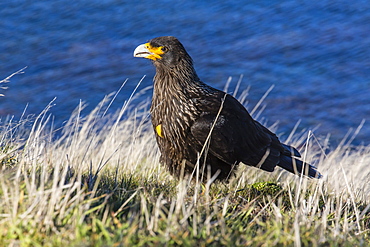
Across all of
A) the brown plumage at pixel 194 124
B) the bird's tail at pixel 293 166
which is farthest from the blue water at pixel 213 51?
the brown plumage at pixel 194 124

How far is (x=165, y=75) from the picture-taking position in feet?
16.1

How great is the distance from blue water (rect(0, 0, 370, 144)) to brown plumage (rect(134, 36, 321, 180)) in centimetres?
479

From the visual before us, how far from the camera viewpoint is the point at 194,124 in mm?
4660

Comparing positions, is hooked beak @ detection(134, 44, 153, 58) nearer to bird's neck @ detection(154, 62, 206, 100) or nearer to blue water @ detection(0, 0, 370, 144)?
bird's neck @ detection(154, 62, 206, 100)

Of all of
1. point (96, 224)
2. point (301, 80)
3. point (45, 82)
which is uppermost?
point (96, 224)

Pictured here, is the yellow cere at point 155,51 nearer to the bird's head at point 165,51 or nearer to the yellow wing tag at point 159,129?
the bird's head at point 165,51

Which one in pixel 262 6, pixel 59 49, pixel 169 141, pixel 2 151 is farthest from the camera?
pixel 262 6

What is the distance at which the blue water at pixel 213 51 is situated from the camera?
1037 centimetres

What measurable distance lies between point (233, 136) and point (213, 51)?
23.7ft

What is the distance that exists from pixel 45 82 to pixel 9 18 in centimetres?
272

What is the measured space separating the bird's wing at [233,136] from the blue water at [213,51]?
189 inches

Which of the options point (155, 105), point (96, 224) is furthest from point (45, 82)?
point (96, 224)

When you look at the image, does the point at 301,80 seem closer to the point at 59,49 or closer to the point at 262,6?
the point at 262,6

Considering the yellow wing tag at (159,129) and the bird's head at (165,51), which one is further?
the bird's head at (165,51)
